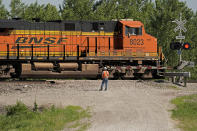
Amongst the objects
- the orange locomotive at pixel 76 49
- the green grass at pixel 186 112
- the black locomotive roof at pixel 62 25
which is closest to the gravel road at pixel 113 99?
the green grass at pixel 186 112

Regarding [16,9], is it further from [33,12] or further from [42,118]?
[42,118]

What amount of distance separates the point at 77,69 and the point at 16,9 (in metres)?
23.4

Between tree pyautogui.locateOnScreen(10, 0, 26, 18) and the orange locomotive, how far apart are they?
21.0 m

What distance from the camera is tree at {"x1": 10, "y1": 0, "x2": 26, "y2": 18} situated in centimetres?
3997

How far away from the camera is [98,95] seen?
14.0 metres

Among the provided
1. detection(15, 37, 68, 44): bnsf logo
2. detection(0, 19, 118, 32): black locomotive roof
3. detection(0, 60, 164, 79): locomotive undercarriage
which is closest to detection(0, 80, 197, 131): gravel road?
detection(0, 60, 164, 79): locomotive undercarriage

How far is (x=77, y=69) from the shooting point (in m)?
20.3

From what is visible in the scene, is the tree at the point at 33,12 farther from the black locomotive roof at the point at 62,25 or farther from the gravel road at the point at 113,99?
Result: the gravel road at the point at 113,99

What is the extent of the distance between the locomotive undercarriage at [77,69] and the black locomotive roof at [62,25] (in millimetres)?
2198

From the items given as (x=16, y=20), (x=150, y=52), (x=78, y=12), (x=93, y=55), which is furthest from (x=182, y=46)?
(x=78, y=12)

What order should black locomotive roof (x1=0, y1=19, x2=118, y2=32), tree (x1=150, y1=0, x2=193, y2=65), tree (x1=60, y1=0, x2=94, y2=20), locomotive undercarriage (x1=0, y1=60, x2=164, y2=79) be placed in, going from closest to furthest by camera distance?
1. locomotive undercarriage (x1=0, y1=60, x2=164, y2=79)
2. black locomotive roof (x1=0, y1=19, x2=118, y2=32)
3. tree (x1=150, y1=0, x2=193, y2=65)
4. tree (x1=60, y1=0, x2=94, y2=20)

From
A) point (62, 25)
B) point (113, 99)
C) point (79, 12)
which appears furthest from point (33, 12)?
point (113, 99)

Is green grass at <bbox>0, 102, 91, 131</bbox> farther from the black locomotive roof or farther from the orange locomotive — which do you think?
the black locomotive roof

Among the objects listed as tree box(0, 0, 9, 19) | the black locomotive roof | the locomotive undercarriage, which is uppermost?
tree box(0, 0, 9, 19)
